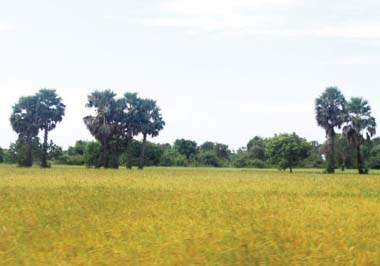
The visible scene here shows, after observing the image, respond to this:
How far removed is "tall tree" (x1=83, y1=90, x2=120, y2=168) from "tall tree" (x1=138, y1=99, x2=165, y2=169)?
3645 mm

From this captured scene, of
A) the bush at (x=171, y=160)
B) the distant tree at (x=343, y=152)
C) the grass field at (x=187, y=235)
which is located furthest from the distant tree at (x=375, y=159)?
the grass field at (x=187, y=235)

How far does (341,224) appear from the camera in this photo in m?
14.7

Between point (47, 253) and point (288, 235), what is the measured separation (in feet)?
15.4

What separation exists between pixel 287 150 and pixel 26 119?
37.1 m

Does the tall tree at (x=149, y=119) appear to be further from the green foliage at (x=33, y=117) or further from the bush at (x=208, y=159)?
the bush at (x=208, y=159)

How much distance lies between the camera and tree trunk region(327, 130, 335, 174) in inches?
3022

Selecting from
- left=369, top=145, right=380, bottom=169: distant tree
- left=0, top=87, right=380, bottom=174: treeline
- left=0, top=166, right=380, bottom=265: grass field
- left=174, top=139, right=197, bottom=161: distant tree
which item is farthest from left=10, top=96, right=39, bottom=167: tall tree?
left=0, top=166, right=380, bottom=265: grass field

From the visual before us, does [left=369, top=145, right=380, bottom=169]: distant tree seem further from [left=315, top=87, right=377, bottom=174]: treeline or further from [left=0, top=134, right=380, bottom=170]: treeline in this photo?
[left=315, top=87, right=377, bottom=174]: treeline

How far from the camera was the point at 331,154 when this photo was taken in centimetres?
7894

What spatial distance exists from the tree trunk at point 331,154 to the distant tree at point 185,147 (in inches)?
2618

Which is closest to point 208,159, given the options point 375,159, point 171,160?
point 171,160

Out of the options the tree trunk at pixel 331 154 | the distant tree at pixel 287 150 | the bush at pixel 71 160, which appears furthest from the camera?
the bush at pixel 71 160

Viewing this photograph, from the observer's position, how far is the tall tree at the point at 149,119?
88.2 m

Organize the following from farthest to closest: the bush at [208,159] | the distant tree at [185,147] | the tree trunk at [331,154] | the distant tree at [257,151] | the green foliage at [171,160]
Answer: the distant tree at [185,147]
the distant tree at [257,151]
the bush at [208,159]
the green foliage at [171,160]
the tree trunk at [331,154]
